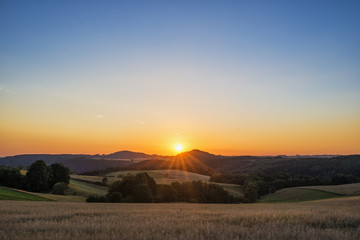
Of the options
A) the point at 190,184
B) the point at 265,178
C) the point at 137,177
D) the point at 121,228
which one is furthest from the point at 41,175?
the point at 265,178

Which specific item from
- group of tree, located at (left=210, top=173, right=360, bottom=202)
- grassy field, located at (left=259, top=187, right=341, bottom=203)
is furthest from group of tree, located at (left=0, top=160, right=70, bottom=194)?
grassy field, located at (left=259, top=187, right=341, bottom=203)

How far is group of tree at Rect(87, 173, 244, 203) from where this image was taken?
5972 cm

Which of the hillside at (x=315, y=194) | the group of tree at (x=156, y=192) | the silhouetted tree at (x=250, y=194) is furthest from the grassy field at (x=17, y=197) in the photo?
the silhouetted tree at (x=250, y=194)

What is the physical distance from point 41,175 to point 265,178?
93.0 m

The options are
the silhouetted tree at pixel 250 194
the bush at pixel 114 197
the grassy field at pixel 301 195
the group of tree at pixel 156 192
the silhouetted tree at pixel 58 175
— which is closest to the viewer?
the bush at pixel 114 197

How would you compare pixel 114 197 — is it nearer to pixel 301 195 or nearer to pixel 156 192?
pixel 156 192

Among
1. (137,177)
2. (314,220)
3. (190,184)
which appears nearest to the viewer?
(314,220)

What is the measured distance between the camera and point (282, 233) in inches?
308

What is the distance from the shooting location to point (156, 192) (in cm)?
7381

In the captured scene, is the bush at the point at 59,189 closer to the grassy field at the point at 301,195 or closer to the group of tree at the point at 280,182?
the group of tree at the point at 280,182

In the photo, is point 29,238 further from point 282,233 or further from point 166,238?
point 282,233

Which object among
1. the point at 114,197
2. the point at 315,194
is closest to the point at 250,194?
the point at 315,194

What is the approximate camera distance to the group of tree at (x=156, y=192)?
59.7 meters

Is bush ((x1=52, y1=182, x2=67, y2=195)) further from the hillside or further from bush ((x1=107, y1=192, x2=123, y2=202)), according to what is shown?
the hillside
